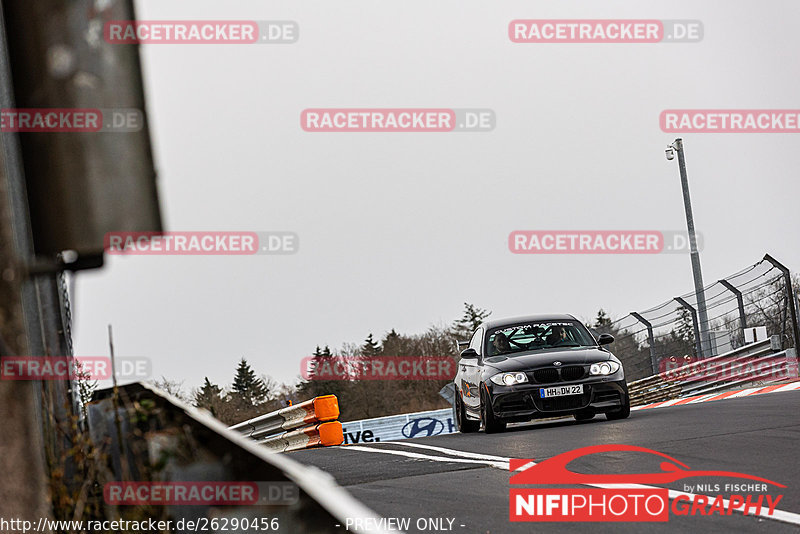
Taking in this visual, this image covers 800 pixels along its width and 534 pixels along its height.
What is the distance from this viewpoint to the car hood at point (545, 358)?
1103cm

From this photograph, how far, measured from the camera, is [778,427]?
829cm

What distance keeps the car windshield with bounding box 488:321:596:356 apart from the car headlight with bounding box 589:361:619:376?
0.92 metres

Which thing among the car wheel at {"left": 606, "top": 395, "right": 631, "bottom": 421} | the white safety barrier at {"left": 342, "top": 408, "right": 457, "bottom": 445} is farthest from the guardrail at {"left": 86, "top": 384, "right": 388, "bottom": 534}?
the white safety barrier at {"left": 342, "top": 408, "right": 457, "bottom": 445}

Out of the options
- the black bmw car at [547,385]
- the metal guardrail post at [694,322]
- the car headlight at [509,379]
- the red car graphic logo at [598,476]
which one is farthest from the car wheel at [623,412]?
the metal guardrail post at [694,322]

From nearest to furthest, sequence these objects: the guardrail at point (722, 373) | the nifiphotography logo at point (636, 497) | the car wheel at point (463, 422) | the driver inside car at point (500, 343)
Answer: the nifiphotography logo at point (636, 497), the driver inside car at point (500, 343), the car wheel at point (463, 422), the guardrail at point (722, 373)

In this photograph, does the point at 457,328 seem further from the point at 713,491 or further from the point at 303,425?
the point at 713,491

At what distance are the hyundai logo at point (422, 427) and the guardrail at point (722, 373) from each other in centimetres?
470

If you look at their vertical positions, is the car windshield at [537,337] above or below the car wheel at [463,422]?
above

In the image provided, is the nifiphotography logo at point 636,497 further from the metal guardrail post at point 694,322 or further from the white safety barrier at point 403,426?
the white safety barrier at point 403,426

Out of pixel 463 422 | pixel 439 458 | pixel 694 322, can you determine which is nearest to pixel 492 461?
pixel 439 458

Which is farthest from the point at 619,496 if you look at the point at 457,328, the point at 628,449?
the point at 457,328

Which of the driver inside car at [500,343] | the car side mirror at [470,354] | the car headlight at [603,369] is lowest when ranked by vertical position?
the car headlight at [603,369]

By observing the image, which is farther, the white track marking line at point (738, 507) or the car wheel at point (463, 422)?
the car wheel at point (463, 422)

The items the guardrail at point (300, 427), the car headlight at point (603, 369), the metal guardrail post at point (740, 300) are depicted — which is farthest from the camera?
the metal guardrail post at point (740, 300)
